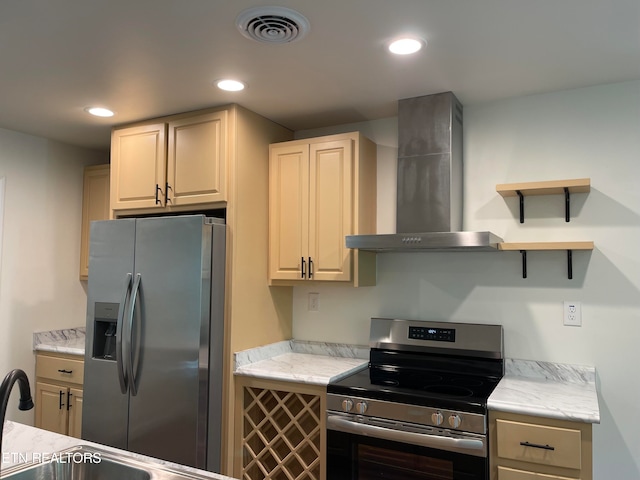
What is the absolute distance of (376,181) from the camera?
10.1 feet

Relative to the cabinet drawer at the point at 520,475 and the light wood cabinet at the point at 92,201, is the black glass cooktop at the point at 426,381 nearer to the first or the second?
the cabinet drawer at the point at 520,475

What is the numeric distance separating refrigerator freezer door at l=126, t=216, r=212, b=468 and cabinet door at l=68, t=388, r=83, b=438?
2.46ft

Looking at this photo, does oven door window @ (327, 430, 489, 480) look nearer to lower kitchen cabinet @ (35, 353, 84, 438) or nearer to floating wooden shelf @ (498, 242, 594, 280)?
floating wooden shelf @ (498, 242, 594, 280)

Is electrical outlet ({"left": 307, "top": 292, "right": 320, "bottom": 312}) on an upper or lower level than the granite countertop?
upper

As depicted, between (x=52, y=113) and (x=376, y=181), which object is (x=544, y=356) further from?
(x=52, y=113)

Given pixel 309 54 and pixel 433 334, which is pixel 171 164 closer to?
pixel 309 54

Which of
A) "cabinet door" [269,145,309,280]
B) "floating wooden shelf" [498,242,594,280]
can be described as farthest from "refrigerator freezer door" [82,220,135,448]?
"floating wooden shelf" [498,242,594,280]

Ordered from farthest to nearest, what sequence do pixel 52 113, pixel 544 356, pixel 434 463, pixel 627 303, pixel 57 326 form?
pixel 57 326, pixel 52 113, pixel 544 356, pixel 627 303, pixel 434 463

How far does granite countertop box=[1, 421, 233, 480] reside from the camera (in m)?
1.39

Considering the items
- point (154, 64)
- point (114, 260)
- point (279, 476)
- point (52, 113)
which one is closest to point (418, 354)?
point (279, 476)

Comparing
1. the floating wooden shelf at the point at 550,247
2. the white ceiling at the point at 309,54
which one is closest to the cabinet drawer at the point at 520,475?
the floating wooden shelf at the point at 550,247

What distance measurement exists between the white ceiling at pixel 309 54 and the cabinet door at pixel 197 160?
11cm

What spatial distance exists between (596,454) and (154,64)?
2.77 meters

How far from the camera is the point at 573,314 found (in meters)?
2.50
